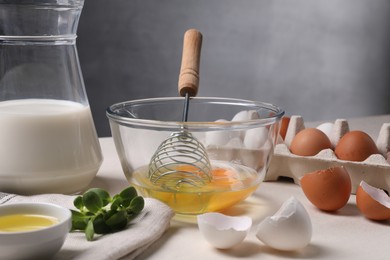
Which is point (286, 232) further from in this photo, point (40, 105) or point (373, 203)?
point (40, 105)

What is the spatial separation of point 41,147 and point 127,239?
1.14 feet

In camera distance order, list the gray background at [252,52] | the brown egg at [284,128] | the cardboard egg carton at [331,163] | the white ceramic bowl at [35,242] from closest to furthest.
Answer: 1. the white ceramic bowl at [35,242]
2. the cardboard egg carton at [331,163]
3. the brown egg at [284,128]
4. the gray background at [252,52]

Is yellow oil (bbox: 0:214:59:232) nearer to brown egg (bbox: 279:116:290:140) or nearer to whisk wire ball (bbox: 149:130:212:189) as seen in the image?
whisk wire ball (bbox: 149:130:212:189)

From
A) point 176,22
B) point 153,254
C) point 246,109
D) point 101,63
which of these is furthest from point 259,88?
point 153,254

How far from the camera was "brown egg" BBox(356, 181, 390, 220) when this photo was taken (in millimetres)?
1180

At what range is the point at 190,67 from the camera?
1.29m

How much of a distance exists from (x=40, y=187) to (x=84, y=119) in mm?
157

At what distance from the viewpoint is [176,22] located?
3.37 m

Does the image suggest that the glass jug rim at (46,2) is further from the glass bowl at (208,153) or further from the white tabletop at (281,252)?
the white tabletop at (281,252)

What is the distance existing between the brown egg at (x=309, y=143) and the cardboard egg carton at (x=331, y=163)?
0.07ft

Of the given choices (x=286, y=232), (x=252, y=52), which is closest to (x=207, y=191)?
(x=286, y=232)

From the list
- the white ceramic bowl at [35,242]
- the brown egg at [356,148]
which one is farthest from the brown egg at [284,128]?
the white ceramic bowl at [35,242]

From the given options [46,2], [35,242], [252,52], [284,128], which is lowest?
[252,52]

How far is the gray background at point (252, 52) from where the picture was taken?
3.14 metres
